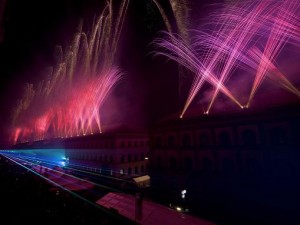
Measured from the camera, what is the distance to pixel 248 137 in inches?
824

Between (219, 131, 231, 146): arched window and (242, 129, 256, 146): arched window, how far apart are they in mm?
1638

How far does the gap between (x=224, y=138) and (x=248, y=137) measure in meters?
2.51

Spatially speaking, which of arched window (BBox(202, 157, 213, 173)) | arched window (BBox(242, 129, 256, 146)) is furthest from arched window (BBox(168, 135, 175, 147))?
arched window (BBox(242, 129, 256, 146))

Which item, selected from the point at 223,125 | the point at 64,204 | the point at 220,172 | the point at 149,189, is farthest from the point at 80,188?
the point at 64,204

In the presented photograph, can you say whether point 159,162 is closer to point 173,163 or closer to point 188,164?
point 173,163

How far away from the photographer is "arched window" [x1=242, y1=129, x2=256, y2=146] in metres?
20.5

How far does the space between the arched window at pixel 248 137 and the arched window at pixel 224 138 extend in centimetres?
164

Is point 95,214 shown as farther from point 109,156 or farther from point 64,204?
point 109,156

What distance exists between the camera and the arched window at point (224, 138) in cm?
2239

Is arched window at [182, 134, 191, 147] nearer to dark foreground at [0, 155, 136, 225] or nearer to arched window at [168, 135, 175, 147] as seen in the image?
arched window at [168, 135, 175, 147]

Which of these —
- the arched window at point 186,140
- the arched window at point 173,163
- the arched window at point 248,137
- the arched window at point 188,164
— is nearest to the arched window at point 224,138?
the arched window at point 248,137

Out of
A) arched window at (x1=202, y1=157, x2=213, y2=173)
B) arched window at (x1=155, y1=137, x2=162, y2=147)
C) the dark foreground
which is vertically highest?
arched window at (x1=155, y1=137, x2=162, y2=147)

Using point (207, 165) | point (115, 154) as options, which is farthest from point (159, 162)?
point (115, 154)

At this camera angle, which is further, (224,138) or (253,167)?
(224,138)
